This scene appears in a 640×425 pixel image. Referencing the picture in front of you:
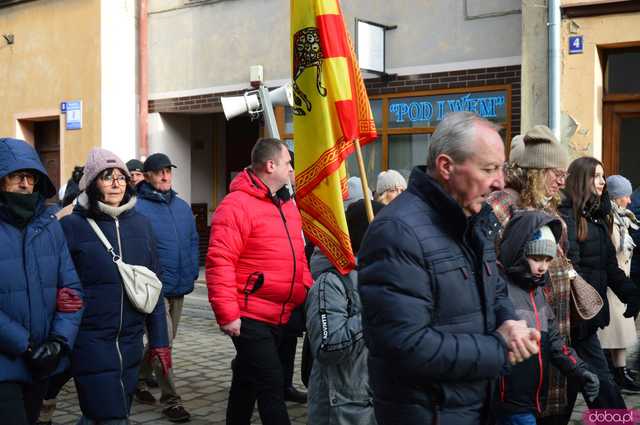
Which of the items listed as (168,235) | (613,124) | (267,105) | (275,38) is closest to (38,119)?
(275,38)

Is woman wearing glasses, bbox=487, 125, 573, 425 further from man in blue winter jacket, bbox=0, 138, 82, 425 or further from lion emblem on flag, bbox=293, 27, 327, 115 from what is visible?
man in blue winter jacket, bbox=0, 138, 82, 425

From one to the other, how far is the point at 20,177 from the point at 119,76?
12194 mm

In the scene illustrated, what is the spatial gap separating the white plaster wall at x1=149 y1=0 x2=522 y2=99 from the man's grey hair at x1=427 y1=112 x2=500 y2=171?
28.5 feet

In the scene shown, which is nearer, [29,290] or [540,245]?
[29,290]

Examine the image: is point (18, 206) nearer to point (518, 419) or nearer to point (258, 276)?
point (258, 276)

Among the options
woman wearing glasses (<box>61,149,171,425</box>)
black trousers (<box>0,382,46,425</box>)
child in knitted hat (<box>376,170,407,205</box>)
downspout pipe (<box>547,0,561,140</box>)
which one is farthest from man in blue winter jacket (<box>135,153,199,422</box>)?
downspout pipe (<box>547,0,561,140</box>)

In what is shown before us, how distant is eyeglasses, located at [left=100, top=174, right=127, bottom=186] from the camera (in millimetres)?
4840

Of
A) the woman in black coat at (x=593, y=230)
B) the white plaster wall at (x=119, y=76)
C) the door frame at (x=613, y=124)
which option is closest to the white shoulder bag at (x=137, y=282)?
the woman in black coat at (x=593, y=230)

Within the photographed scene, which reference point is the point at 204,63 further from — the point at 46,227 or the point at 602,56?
the point at 46,227

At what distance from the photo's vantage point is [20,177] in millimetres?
4297

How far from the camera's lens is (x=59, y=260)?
4.32 m

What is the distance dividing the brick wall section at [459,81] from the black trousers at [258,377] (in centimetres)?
693

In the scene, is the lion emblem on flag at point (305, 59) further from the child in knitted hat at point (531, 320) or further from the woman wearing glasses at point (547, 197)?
the child in knitted hat at point (531, 320)

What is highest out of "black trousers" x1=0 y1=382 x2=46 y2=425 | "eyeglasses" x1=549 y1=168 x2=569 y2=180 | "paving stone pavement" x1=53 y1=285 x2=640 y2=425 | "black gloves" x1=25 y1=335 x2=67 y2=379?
"eyeglasses" x1=549 y1=168 x2=569 y2=180
